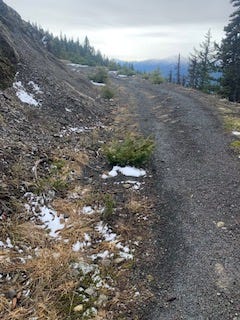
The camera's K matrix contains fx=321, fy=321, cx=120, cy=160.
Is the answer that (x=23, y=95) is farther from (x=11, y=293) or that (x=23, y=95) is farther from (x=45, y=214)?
(x=11, y=293)

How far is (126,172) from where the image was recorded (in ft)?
26.5

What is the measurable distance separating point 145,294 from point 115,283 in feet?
1.47

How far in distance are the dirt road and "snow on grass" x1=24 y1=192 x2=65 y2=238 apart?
171cm

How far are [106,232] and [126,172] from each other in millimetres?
2695

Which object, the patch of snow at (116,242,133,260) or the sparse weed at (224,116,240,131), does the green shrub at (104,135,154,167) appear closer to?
the patch of snow at (116,242,133,260)

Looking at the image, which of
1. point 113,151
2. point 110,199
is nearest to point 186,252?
point 110,199

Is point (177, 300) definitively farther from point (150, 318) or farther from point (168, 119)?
point (168, 119)

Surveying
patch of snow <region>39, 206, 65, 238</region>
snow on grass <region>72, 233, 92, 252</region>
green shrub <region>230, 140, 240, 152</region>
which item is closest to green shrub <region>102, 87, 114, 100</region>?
green shrub <region>230, 140, 240, 152</region>

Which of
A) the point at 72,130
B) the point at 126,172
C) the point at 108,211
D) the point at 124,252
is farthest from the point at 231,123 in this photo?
the point at 124,252

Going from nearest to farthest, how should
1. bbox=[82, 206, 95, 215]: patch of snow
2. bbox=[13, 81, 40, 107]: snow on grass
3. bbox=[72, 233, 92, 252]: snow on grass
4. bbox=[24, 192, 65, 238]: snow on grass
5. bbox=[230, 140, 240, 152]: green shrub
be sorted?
bbox=[72, 233, 92, 252]: snow on grass
bbox=[24, 192, 65, 238]: snow on grass
bbox=[82, 206, 95, 215]: patch of snow
bbox=[230, 140, 240, 152]: green shrub
bbox=[13, 81, 40, 107]: snow on grass

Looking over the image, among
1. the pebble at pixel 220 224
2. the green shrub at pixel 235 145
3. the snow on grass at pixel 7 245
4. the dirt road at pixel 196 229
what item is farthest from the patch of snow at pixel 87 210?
the green shrub at pixel 235 145

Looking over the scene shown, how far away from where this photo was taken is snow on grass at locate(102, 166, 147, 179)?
7.89 metres

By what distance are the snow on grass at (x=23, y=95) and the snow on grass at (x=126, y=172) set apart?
15.4 ft

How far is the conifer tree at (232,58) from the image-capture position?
88.0 feet
